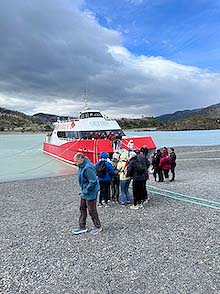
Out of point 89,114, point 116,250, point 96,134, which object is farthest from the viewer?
point 89,114

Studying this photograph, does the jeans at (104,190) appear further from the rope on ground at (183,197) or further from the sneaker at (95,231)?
the rope on ground at (183,197)

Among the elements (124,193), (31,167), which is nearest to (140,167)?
(124,193)

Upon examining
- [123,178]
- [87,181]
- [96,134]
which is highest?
[96,134]

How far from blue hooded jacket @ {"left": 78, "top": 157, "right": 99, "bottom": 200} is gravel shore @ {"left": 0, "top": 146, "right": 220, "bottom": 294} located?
86cm

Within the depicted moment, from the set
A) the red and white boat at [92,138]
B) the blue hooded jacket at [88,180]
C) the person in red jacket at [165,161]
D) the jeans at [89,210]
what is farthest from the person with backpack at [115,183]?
the red and white boat at [92,138]

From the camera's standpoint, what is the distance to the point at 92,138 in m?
18.5

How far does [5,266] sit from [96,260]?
4.68 feet

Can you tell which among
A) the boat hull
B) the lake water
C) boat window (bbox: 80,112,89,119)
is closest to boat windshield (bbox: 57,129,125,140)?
the boat hull

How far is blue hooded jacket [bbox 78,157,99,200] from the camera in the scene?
534 centimetres

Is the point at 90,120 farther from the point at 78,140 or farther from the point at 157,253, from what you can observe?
the point at 157,253

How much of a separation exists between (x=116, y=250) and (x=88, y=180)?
133 centimetres

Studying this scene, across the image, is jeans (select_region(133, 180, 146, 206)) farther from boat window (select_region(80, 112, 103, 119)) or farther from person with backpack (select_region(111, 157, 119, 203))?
boat window (select_region(80, 112, 103, 119))

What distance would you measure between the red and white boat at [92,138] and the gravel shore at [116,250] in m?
7.93

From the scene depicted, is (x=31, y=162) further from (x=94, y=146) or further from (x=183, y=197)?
(x=183, y=197)
